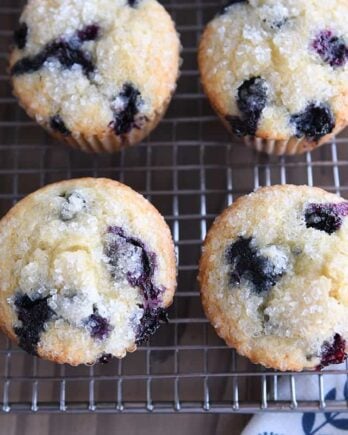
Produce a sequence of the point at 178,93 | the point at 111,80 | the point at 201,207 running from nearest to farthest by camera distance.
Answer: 1. the point at 111,80
2. the point at 201,207
3. the point at 178,93

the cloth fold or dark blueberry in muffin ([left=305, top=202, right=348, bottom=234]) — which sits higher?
dark blueberry in muffin ([left=305, top=202, right=348, bottom=234])

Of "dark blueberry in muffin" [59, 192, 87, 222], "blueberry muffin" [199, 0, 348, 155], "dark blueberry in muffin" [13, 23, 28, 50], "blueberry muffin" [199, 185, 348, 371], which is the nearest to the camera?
"blueberry muffin" [199, 185, 348, 371]

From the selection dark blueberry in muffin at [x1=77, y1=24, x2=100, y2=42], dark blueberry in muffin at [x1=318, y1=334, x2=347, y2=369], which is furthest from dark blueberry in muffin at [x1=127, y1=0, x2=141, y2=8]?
dark blueberry in muffin at [x1=318, y1=334, x2=347, y2=369]

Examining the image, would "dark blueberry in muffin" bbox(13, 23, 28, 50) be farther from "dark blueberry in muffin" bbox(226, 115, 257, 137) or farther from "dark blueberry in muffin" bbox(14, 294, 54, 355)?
"dark blueberry in muffin" bbox(14, 294, 54, 355)

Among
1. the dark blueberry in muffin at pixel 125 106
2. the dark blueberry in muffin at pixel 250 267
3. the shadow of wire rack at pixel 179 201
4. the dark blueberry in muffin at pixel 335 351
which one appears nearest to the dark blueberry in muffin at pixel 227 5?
the shadow of wire rack at pixel 179 201

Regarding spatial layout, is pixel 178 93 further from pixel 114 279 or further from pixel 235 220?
pixel 114 279

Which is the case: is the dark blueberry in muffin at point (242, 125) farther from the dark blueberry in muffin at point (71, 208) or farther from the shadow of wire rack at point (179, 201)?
the dark blueberry in muffin at point (71, 208)

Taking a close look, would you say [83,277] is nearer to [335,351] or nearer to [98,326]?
[98,326]

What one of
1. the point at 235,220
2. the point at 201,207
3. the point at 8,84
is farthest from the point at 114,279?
the point at 8,84
